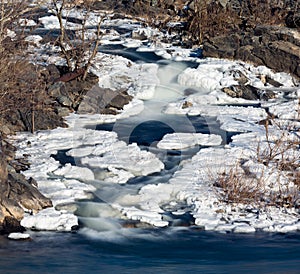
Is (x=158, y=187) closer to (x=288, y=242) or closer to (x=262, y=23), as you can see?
(x=288, y=242)

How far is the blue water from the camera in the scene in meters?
6.81

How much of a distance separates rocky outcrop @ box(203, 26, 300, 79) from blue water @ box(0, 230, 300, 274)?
9.92m

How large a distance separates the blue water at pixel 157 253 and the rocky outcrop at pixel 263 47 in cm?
992

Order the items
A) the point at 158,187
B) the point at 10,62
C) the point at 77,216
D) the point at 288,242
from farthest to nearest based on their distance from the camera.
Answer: the point at 10,62
the point at 158,187
the point at 77,216
the point at 288,242

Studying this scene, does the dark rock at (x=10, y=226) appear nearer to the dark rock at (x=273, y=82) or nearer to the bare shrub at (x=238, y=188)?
the bare shrub at (x=238, y=188)

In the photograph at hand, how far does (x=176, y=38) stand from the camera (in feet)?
65.2

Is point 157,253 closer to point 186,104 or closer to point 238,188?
point 238,188

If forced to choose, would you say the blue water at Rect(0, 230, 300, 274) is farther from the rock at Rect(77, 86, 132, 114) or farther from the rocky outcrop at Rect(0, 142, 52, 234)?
the rock at Rect(77, 86, 132, 114)

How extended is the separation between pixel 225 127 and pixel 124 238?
5252mm

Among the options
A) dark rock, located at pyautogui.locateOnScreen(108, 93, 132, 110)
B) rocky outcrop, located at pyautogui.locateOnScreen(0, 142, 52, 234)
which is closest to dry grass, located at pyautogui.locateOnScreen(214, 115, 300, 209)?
rocky outcrop, located at pyautogui.locateOnScreen(0, 142, 52, 234)

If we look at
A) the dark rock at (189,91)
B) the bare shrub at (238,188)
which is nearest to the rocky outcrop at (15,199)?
the bare shrub at (238,188)

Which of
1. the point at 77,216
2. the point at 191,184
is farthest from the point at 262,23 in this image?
the point at 77,216

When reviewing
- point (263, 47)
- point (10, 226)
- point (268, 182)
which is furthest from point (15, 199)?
point (263, 47)

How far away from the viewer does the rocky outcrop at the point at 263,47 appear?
56.2 ft
